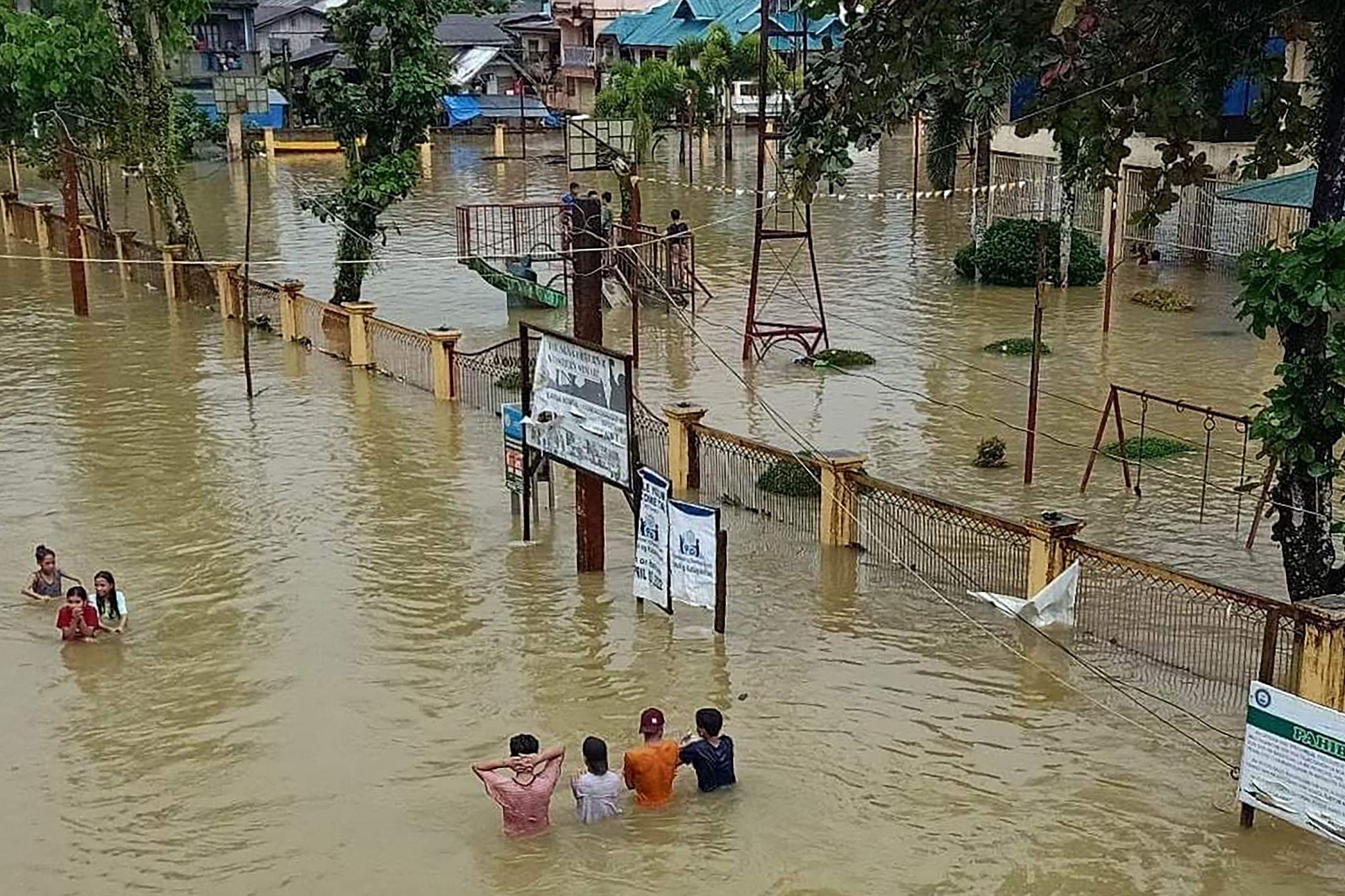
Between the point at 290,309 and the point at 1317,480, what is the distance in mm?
18545

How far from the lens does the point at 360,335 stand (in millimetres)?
24172

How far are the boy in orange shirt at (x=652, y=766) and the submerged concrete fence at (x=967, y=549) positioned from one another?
12.6ft

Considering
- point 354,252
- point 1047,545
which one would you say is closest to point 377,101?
point 354,252

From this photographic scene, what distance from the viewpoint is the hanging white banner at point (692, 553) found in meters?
12.9

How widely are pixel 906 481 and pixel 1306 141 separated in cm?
639

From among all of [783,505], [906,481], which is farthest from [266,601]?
[906,481]

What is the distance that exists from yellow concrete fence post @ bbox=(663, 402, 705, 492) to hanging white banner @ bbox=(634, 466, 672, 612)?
337 centimetres

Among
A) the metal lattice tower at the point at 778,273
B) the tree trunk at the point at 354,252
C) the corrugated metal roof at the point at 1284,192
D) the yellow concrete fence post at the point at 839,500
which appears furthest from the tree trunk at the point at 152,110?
the yellow concrete fence post at the point at 839,500

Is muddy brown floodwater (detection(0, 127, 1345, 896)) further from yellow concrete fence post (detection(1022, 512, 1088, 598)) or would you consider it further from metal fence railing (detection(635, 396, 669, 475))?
metal fence railing (detection(635, 396, 669, 475))

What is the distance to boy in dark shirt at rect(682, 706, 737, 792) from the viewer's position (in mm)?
10344

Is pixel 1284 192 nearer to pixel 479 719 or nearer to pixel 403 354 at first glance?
pixel 403 354

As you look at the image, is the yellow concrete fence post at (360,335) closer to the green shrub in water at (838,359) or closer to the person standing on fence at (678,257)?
the green shrub in water at (838,359)

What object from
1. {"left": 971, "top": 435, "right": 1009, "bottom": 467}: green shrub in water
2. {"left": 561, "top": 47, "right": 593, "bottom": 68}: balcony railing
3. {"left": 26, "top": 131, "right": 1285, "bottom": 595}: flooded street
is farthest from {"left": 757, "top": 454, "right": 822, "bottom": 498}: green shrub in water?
{"left": 561, "top": 47, "right": 593, "bottom": 68}: balcony railing

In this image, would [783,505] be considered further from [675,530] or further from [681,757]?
[681,757]
